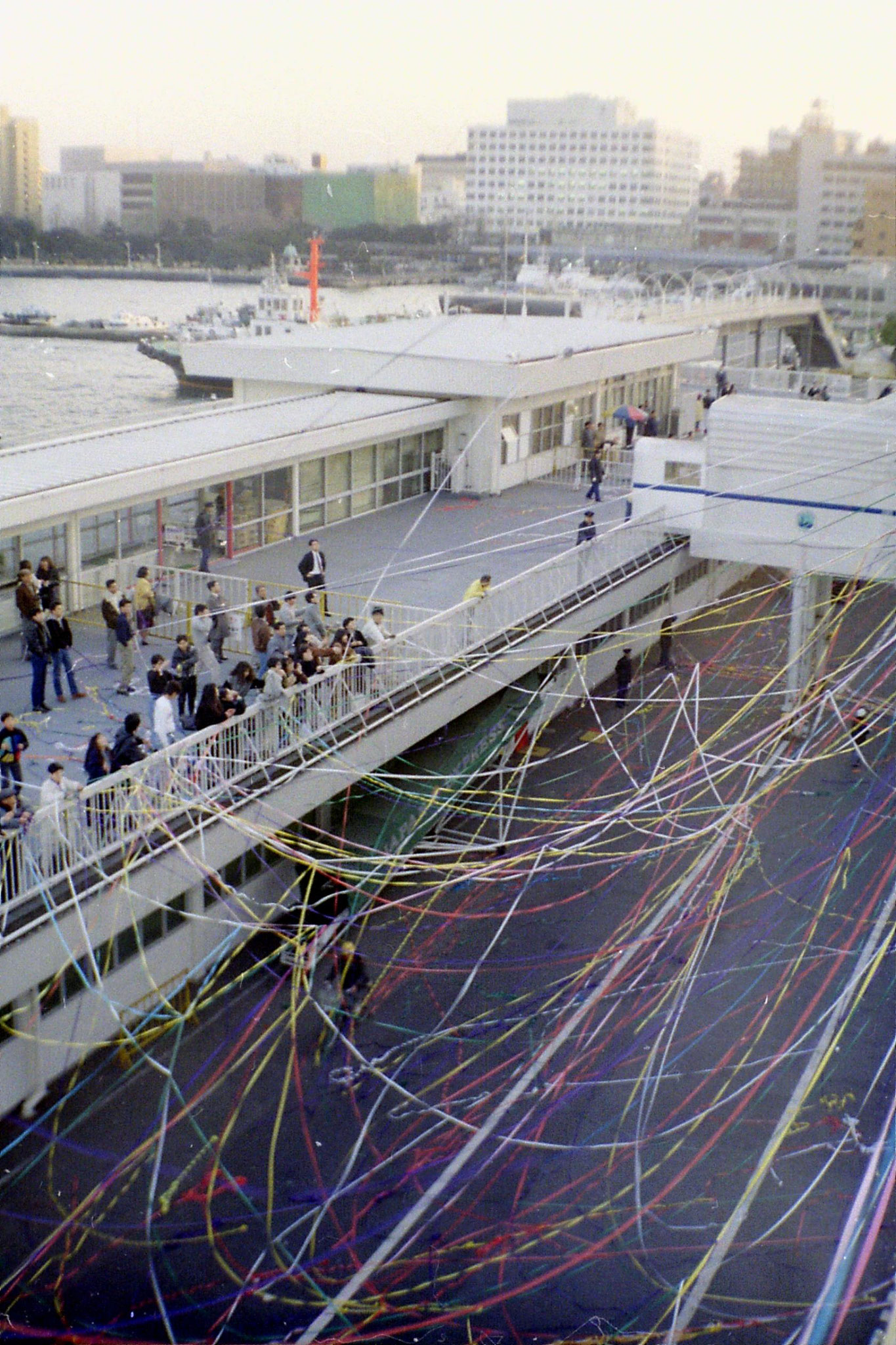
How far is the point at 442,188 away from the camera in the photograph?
18672mm

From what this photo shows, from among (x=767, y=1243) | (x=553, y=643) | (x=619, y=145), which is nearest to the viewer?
(x=767, y=1243)

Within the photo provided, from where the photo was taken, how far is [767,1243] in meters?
7.30

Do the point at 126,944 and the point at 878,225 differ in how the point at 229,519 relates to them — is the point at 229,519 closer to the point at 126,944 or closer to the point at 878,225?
the point at 126,944

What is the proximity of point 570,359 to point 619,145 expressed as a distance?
9.73 ft

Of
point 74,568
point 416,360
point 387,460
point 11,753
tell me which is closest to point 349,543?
point 387,460

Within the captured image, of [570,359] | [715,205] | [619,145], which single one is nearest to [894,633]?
[570,359]

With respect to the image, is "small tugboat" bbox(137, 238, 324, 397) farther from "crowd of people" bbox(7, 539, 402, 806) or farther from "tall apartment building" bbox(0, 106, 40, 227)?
"crowd of people" bbox(7, 539, 402, 806)

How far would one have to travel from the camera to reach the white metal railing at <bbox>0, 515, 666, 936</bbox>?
8117mm

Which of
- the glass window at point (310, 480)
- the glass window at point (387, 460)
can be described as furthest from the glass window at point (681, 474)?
the glass window at point (310, 480)

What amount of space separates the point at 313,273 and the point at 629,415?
6.19 m

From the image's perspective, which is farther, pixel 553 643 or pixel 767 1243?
pixel 553 643

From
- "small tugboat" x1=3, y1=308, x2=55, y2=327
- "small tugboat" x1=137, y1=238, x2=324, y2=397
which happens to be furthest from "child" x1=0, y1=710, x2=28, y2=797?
"small tugboat" x1=3, y1=308, x2=55, y2=327

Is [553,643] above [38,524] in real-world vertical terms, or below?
below

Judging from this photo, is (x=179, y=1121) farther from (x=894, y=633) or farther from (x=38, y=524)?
(x=894, y=633)
